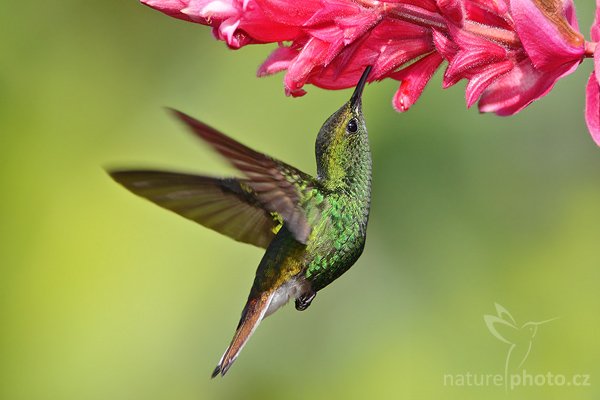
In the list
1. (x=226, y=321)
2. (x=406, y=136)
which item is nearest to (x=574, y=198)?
(x=406, y=136)

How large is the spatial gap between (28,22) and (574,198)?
235cm

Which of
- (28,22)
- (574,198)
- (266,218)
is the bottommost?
(574,198)

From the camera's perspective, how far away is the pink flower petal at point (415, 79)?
5.62 ft

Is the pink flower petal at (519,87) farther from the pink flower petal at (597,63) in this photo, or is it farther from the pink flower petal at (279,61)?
the pink flower petal at (279,61)

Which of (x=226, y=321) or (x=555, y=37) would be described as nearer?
(x=555, y=37)

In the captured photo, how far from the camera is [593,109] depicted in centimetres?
157

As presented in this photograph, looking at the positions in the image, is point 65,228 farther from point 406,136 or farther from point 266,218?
point 266,218

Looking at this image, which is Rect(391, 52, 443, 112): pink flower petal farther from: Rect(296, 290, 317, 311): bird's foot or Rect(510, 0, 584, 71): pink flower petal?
Rect(296, 290, 317, 311): bird's foot

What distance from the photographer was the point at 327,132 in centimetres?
198

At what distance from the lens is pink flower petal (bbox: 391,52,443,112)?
1.71 m

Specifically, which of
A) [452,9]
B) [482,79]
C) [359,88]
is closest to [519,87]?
[482,79]

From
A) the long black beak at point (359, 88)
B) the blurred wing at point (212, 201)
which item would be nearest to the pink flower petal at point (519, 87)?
the long black beak at point (359, 88)

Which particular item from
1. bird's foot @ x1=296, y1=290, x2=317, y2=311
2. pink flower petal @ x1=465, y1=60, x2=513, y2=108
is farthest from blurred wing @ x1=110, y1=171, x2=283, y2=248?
pink flower petal @ x1=465, y1=60, x2=513, y2=108

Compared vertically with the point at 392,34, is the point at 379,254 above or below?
below
